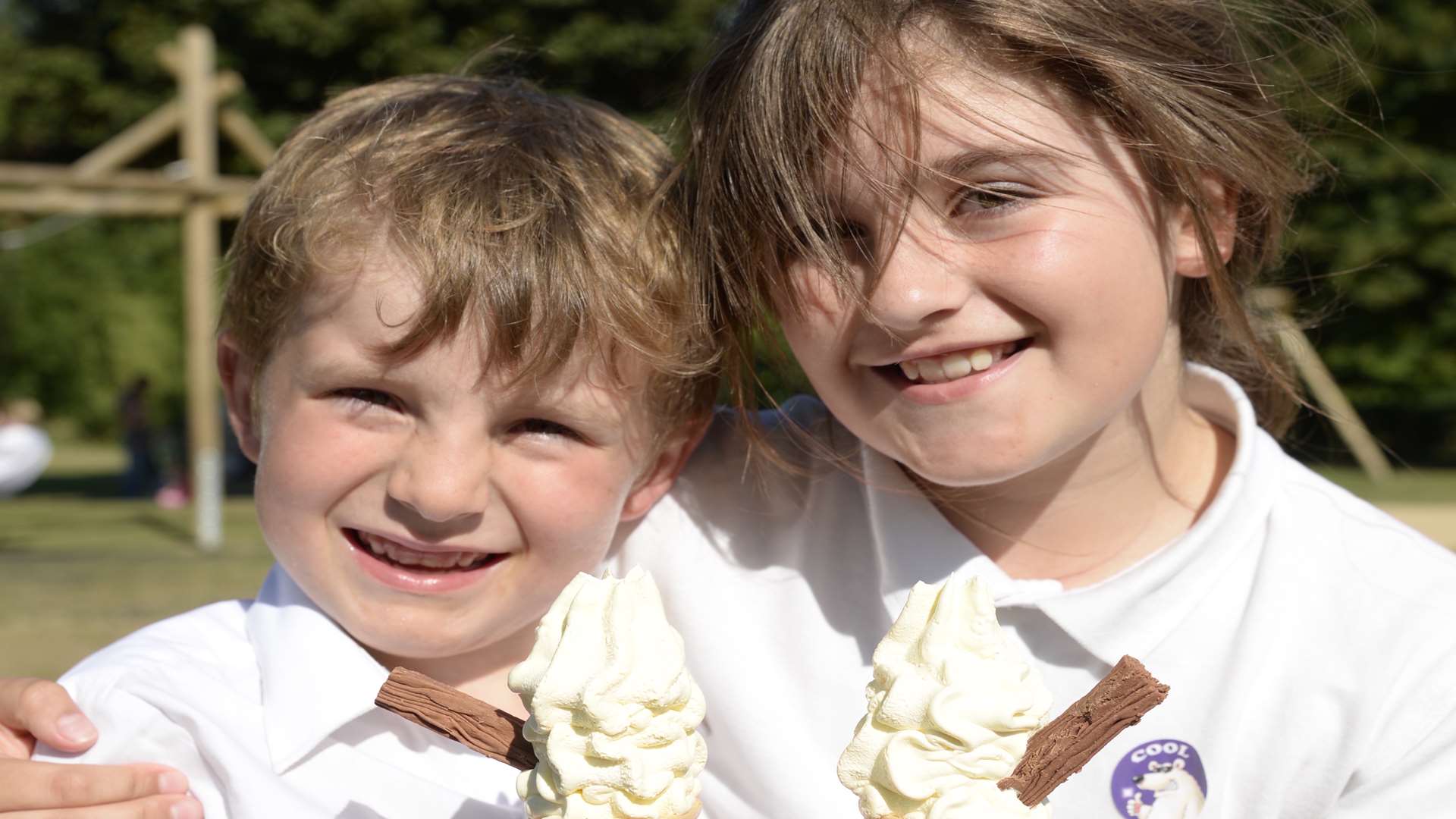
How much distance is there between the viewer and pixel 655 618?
1389 millimetres

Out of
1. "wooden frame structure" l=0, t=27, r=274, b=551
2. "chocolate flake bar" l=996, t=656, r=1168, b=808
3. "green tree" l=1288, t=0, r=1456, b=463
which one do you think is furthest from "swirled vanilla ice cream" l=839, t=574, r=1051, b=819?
"green tree" l=1288, t=0, r=1456, b=463

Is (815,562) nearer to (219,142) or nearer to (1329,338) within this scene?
(219,142)

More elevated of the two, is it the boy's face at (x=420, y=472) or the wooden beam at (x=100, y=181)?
the boy's face at (x=420, y=472)

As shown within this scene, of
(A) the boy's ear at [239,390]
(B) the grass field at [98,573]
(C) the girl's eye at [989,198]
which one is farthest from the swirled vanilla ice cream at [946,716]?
(B) the grass field at [98,573]

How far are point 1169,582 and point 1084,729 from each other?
0.72 meters

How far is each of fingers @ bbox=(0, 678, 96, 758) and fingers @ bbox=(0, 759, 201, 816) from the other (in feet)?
0.13

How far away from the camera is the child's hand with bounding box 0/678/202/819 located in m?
1.66

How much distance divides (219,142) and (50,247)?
708 cm

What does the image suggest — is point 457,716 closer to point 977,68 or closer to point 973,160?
point 973,160

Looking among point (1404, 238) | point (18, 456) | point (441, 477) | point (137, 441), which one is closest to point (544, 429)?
point (441, 477)

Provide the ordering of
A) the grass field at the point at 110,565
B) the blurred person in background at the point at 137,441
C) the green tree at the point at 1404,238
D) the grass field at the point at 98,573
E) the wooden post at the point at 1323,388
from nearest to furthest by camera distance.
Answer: the wooden post at the point at 1323,388 → the grass field at the point at 98,573 → the grass field at the point at 110,565 → the blurred person in background at the point at 137,441 → the green tree at the point at 1404,238

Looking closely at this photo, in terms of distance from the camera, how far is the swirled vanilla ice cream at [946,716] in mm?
1284

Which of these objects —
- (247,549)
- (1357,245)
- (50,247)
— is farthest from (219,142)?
(1357,245)

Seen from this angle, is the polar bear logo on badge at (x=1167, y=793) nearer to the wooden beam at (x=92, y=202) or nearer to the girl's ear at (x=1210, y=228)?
the girl's ear at (x=1210, y=228)
